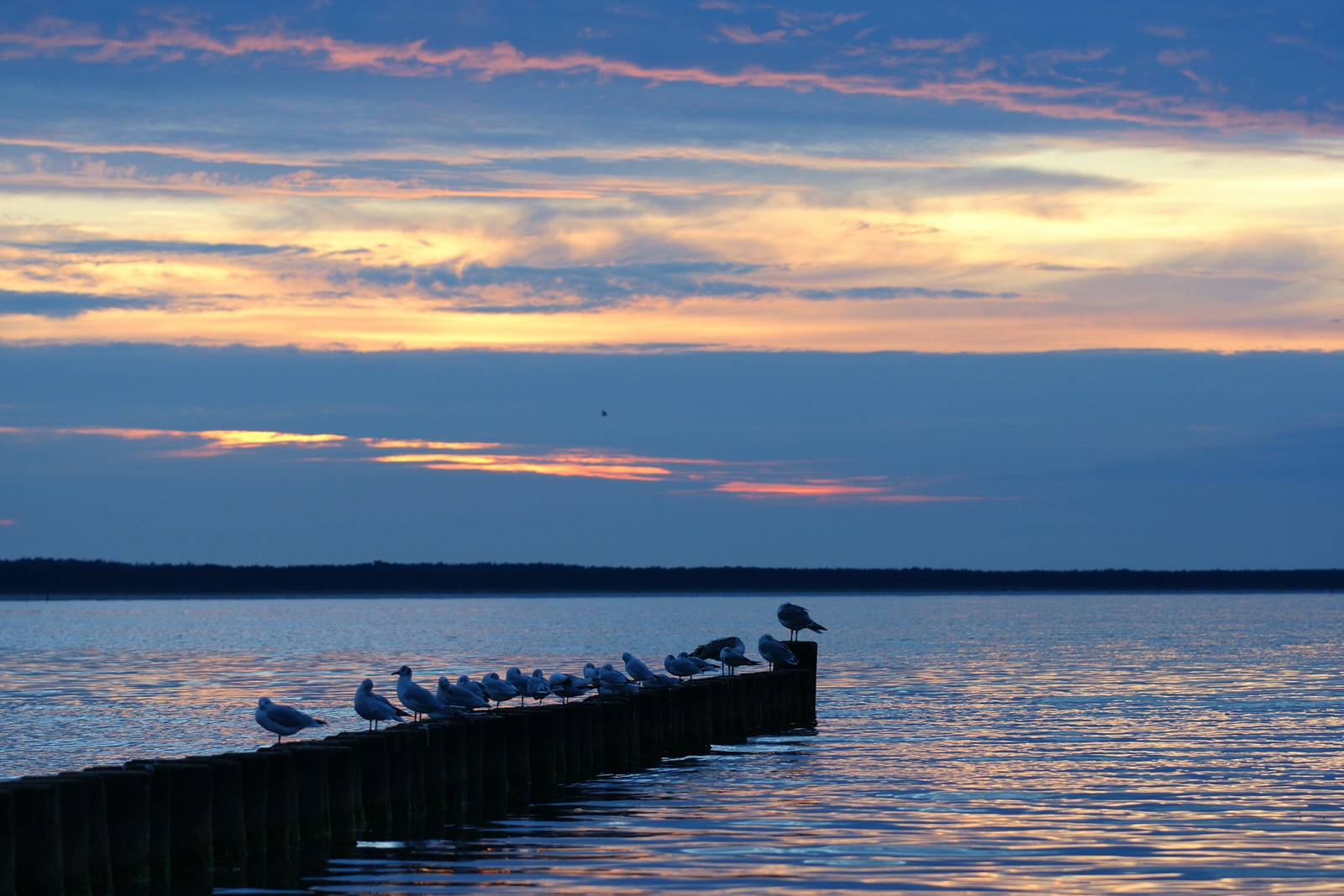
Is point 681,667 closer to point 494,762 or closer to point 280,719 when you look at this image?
point 494,762

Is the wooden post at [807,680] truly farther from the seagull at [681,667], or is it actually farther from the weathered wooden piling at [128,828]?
the weathered wooden piling at [128,828]

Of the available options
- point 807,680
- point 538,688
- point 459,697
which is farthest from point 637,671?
point 459,697

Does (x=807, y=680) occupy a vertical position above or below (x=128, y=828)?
below

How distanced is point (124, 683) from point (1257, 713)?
25.0m

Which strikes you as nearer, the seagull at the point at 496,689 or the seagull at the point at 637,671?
the seagull at the point at 496,689

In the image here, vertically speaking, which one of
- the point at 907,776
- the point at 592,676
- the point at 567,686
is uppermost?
the point at 592,676

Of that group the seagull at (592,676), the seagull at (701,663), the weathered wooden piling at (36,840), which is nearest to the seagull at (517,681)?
the seagull at (592,676)

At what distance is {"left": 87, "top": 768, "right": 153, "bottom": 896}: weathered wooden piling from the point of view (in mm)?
11219

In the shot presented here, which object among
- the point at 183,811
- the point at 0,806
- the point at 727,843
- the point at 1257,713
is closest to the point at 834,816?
the point at 727,843

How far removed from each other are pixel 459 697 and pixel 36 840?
23.0 feet

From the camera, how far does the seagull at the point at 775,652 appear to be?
1062 inches

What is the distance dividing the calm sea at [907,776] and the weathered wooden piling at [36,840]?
222cm

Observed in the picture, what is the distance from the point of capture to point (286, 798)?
13.1 metres

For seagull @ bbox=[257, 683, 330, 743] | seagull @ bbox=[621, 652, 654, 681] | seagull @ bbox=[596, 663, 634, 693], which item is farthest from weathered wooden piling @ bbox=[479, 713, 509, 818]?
seagull @ bbox=[621, 652, 654, 681]
